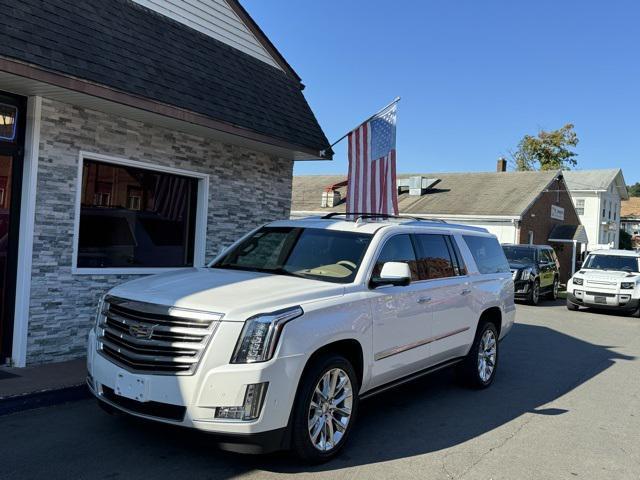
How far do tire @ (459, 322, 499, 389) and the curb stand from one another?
417 centimetres

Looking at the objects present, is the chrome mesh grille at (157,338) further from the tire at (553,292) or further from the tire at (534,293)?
the tire at (553,292)

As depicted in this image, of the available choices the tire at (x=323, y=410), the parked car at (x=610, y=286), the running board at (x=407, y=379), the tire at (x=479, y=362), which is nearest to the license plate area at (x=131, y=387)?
the tire at (x=323, y=410)

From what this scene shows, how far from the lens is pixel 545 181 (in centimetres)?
2925

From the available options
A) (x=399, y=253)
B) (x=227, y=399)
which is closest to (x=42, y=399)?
(x=227, y=399)

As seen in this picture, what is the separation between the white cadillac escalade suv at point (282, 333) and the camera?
391cm

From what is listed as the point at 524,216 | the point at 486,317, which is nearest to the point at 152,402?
the point at 486,317

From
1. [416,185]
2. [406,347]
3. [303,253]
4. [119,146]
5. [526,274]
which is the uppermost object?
[416,185]

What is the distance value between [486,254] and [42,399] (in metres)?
5.32

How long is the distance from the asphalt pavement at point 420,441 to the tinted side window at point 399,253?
58.1 inches

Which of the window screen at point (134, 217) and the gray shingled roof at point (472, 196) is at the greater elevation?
the gray shingled roof at point (472, 196)

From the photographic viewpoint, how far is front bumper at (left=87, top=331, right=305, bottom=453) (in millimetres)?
3863

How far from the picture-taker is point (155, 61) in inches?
292

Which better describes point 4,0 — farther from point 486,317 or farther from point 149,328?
point 486,317

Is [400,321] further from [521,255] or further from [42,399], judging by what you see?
[521,255]
